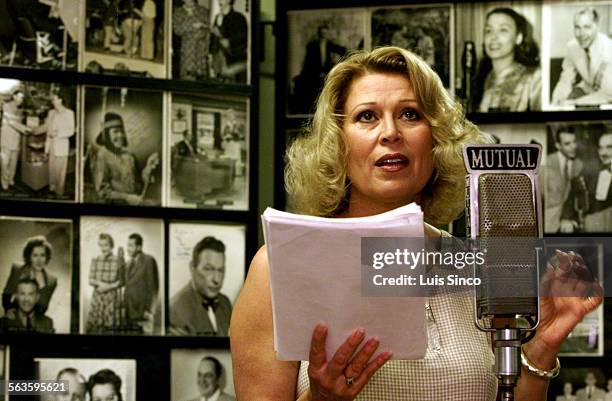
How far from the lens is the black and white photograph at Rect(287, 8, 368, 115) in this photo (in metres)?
3.58

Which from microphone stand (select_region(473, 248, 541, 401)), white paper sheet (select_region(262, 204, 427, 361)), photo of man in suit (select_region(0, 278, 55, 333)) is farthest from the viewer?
photo of man in suit (select_region(0, 278, 55, 333))

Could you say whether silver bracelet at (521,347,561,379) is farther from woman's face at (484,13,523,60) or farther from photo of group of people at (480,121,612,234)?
woman's face at (484,13,523,60)

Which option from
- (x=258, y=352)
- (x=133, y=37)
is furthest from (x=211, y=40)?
(x=258, y=352)

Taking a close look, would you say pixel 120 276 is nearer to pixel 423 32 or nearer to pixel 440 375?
pixel 423 32

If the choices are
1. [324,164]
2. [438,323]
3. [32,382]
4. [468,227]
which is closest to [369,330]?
[468,227]

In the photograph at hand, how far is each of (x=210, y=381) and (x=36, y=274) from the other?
2.11 ft

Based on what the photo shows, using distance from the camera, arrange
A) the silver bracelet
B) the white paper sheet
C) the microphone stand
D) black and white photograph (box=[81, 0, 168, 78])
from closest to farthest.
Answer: the microphone stand → the white paper sheet → the silver bracelet → black and white photograph (box=[81, 0, 168, 78])

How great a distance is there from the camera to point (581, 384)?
343 centimetres

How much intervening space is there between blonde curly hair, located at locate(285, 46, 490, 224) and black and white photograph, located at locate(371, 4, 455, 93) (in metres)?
1.27

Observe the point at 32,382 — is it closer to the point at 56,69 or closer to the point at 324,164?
the point at 56,69

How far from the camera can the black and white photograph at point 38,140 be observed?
328 centimetres

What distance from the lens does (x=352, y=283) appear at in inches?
59.4

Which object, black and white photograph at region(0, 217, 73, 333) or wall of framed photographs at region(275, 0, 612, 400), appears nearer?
black and white photograph at region(0, 217, 73, 333)

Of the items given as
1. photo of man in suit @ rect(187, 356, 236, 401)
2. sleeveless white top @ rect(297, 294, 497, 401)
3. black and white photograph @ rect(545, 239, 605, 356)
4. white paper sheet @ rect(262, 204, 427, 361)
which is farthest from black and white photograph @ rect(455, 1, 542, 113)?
white paper sheet @ rect(262, 204, 427, 361)
